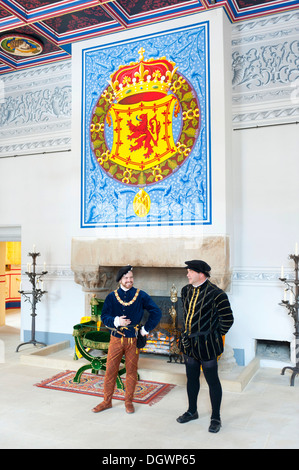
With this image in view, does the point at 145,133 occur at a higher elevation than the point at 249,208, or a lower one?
higher

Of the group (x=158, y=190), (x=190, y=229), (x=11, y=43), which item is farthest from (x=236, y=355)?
(x=11, y=43)

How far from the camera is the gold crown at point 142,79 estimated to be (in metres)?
5.29

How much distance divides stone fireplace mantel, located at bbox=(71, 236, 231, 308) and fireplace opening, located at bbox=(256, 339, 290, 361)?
3.27 ft

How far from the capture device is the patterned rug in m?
4.12

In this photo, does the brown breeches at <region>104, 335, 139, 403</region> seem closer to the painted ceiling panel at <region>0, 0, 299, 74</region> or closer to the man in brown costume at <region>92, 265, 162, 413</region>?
the man in brown costume at <region>92, 265, 162, 413</region>

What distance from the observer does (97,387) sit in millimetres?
4418

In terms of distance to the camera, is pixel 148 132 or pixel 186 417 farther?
pixel 148 132

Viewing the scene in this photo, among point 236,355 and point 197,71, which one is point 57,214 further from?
point 236,355

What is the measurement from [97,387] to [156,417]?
101 centimetres

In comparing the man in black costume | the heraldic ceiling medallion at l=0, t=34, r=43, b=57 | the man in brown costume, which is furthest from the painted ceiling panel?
the man in black costume

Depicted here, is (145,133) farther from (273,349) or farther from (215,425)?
(215,425)

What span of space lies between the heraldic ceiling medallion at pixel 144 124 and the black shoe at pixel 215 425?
2682mm

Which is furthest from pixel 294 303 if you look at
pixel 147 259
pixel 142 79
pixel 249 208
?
pixel 142 79
